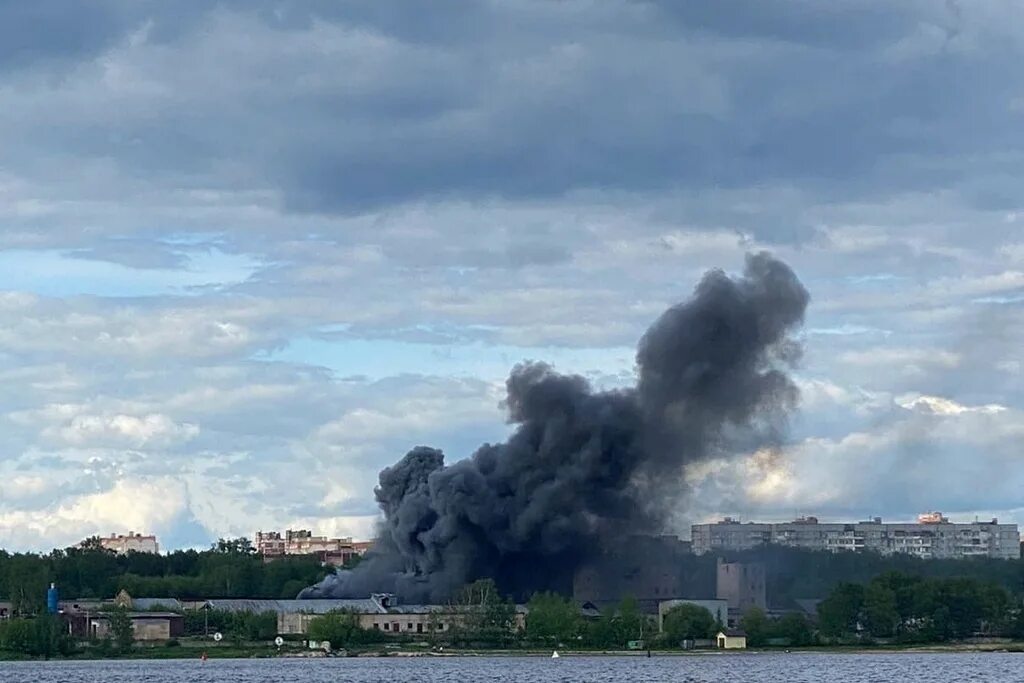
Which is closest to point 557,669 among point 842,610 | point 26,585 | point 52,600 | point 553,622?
point 553,622

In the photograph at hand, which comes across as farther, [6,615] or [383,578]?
[383,578]

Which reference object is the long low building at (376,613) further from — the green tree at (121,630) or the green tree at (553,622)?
the green tree at (121,630)

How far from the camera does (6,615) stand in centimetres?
17475

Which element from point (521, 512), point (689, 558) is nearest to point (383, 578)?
point (521, 512)

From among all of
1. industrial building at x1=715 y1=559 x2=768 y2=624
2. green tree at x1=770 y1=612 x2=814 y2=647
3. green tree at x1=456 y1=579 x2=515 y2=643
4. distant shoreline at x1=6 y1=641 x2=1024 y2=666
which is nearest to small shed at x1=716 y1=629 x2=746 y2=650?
distant shoreline at x1=6 y1=641 x2=1024 y2=666

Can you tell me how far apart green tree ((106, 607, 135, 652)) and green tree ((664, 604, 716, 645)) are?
150 ft

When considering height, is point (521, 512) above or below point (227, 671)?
above

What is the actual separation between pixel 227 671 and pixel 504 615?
105 ft

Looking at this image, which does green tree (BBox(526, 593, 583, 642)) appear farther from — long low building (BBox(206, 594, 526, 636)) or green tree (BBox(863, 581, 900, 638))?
green tree (BBox(863, 581, 900, 638))

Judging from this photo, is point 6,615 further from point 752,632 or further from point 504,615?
point 752,632

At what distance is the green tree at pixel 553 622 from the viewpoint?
6112 inches

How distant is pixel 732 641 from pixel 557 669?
3556 cm

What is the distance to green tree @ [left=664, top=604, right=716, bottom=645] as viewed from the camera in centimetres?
15675

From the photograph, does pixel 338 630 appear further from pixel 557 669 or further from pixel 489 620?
pixel 557 669
